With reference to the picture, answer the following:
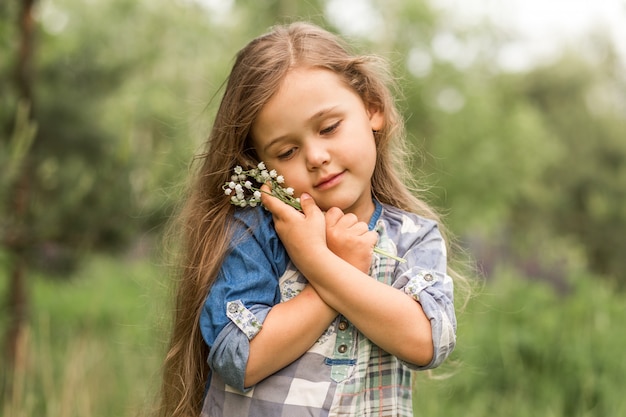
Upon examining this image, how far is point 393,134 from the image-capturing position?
192 centimetres

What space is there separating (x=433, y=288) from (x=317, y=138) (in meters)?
0.42

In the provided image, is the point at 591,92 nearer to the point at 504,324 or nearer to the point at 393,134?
the point at 504,324

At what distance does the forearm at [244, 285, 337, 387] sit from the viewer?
4.97ft

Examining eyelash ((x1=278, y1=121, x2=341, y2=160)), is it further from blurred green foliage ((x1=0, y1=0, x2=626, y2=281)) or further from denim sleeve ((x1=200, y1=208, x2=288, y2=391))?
blurred green foliage ((x1=0, y1=0, x2=626, y2=281))

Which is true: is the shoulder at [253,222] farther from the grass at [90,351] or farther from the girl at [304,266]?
the grass at [90,351]

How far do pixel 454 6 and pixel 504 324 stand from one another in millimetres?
9246

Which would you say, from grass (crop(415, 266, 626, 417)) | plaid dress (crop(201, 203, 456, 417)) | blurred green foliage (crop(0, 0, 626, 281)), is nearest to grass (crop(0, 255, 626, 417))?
grass (crop(415, 266, 626, 417))

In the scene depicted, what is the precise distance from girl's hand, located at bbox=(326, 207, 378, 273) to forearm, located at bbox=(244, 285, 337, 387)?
0.11 meters

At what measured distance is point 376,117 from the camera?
1.83 m

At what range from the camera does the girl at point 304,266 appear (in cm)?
152

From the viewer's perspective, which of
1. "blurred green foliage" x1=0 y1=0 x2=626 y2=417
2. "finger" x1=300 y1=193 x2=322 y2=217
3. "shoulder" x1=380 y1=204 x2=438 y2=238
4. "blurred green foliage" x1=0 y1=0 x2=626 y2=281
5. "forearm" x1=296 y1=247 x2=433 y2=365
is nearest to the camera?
"forearm" x1=296 y1=247 x2=433 y2=365

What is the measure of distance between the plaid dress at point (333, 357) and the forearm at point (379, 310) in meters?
0.03

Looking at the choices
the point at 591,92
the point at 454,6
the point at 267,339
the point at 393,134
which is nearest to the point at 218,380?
the point at 267,339

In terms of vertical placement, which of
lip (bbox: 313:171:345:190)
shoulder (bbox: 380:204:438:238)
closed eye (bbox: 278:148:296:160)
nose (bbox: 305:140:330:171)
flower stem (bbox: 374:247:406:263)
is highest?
nose (bbox: 305:140:330:171)
